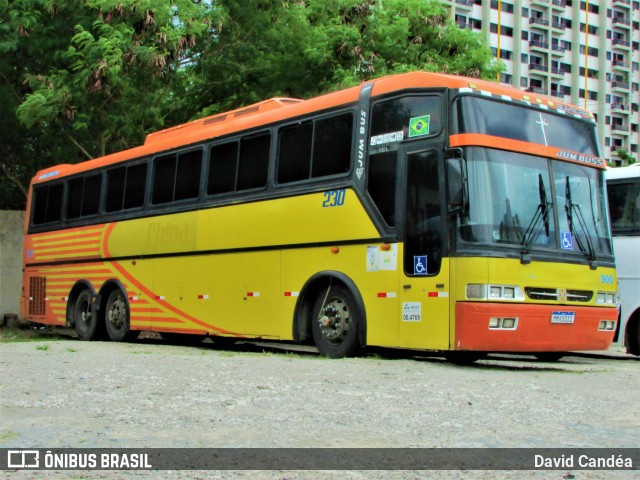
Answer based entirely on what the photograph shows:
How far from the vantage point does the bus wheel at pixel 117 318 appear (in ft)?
58.3

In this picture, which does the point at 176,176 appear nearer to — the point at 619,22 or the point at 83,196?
the point at 83,196

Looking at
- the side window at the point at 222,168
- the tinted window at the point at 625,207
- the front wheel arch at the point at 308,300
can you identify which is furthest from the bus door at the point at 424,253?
the tinted window at the point at 625,207

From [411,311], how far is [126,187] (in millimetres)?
8418

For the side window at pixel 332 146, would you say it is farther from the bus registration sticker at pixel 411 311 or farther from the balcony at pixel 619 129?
the balcony at pixel 619 129

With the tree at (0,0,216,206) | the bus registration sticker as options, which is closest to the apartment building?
the tree at (0,0,216,206)

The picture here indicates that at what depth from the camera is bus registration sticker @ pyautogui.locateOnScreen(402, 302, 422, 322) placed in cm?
1102

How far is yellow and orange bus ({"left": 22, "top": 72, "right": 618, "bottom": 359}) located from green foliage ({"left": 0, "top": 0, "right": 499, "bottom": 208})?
16.2 ft

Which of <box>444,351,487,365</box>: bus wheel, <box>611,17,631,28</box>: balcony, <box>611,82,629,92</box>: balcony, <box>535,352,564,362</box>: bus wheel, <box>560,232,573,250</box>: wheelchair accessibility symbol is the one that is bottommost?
<box>444,351,487,365</box>: bus wheel

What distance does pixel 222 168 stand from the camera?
14.9 metres

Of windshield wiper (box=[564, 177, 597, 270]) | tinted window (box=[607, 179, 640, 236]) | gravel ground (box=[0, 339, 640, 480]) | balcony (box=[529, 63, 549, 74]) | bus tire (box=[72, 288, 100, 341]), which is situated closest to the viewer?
gravel ground (box=[0, 339, 640, 480])

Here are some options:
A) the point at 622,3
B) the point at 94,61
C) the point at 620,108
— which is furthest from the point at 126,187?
the point at 622,3

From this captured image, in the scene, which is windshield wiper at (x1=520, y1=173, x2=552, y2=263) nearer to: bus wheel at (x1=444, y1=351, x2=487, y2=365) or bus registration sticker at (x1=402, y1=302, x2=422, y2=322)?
bus registration sticker at (x1=402, y1=302, x2=422, y2=322)

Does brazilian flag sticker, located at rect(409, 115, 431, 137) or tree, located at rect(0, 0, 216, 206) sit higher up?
tree, located at rect(0, 0, 216, 206)

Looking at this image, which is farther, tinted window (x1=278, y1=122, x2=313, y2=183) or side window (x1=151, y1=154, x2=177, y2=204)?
side window (x1=151, y1=154, x2=177, y2=204)
